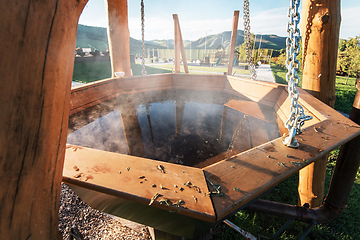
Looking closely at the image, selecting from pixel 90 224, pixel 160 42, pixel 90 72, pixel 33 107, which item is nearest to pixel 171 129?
pixel 33 107

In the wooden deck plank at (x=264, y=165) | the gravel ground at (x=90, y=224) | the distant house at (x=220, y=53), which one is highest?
the distant house at (x=220, y=53)

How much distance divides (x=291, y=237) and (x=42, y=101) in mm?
2774

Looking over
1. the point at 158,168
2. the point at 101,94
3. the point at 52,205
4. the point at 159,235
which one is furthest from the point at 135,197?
the point at 101,94

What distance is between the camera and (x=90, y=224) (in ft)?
6.04

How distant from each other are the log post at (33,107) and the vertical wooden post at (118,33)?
2945mm

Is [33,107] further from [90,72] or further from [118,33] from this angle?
[90,72]

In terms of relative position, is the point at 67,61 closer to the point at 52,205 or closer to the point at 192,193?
the point at 52,205

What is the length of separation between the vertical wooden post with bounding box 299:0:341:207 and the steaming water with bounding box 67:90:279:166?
55 centimetres

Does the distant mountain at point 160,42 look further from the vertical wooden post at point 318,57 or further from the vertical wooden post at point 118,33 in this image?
the vertical wooden post at point 318,57

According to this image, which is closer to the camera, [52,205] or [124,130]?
[52,205]

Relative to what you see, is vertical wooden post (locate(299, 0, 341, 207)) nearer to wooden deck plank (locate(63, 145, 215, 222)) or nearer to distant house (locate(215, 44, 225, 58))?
wooden deck plank (locate(63, 145, 215, 222))

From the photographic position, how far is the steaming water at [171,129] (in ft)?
4.09

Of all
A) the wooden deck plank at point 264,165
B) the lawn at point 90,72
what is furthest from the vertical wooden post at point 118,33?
the lawn at point 90,72

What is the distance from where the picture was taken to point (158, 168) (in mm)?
685
